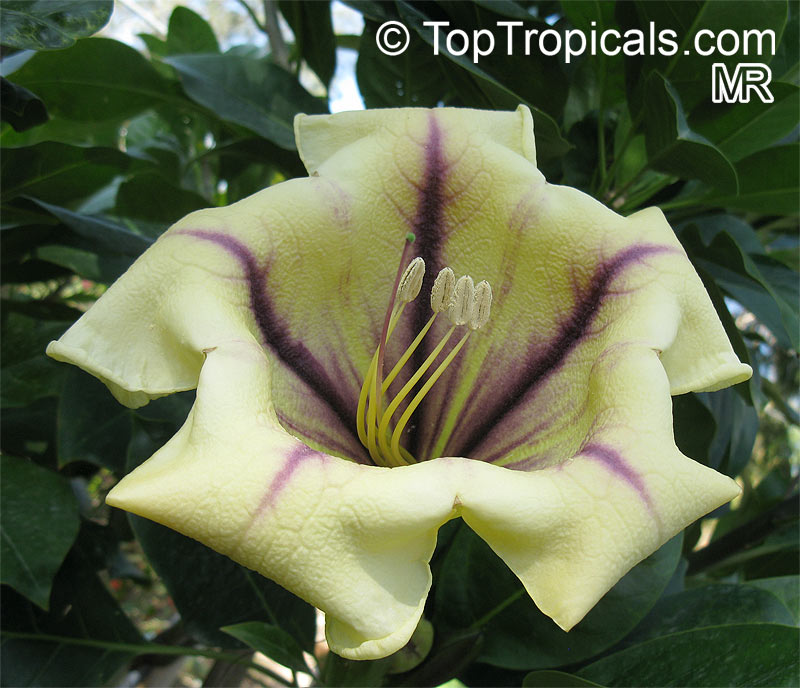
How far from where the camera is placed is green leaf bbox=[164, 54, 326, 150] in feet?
3.78

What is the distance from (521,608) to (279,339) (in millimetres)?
462

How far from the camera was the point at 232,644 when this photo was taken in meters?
1.05

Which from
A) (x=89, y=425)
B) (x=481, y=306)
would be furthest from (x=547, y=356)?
(x=89, y=425)

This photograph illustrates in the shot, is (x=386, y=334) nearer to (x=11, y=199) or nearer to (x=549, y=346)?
(x=549, y=346)

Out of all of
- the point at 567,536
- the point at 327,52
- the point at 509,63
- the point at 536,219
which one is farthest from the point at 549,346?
the point at 327,52

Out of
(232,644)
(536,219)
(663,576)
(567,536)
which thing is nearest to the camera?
(567,536)

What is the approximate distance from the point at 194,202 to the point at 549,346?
641mm

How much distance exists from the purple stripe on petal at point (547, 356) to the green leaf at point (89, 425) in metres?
0.50

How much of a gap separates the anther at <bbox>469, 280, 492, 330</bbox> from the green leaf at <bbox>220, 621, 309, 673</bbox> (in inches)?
15.3

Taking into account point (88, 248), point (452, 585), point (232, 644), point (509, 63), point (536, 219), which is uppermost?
point (509, 63)

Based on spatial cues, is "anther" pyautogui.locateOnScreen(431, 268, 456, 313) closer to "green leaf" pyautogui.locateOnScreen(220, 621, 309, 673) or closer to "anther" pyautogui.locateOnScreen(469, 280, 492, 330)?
"anther" pyautogui.locateOnScreen(469, 280, 492, 330)

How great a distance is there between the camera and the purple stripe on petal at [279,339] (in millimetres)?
748

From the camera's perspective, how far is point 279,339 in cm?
81

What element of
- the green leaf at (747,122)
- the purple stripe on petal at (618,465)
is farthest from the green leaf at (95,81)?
the purple stripe on petal at (618,465)
